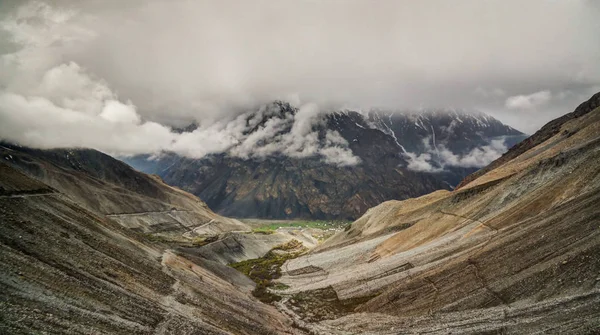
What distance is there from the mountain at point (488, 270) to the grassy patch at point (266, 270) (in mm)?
5006

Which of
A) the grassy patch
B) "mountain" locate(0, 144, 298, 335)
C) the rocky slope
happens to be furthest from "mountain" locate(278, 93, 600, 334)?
the rocky slope

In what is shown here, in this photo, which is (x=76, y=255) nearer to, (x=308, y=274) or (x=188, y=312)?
(x=188, y=312)

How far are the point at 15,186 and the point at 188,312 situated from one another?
3844cm

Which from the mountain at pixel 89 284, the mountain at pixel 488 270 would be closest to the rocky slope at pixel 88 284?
the mountain at pixel 89 284

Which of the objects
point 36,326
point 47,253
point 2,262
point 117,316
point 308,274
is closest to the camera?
point 36,326

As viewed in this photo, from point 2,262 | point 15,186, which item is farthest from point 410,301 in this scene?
point 15,186

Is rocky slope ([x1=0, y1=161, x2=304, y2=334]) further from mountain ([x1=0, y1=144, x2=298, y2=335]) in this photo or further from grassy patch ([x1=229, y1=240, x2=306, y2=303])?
grassy patch ([x1=229, y1=240, x2=306, y2=303])

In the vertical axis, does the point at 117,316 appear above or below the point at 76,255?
below

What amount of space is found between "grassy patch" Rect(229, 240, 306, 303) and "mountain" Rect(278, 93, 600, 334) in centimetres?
501

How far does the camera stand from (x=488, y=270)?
56.8 m

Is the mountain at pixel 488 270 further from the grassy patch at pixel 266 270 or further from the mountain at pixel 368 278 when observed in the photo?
the grassy patch at pixel 266 270

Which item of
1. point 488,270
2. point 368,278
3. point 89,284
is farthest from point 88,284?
point 368,278

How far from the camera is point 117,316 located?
39562 millimetres

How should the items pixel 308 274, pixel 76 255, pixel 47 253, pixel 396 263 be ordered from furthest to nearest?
pixel 308 274 → pixel 396 263 → pixel 76 255 → pixel 47 253
